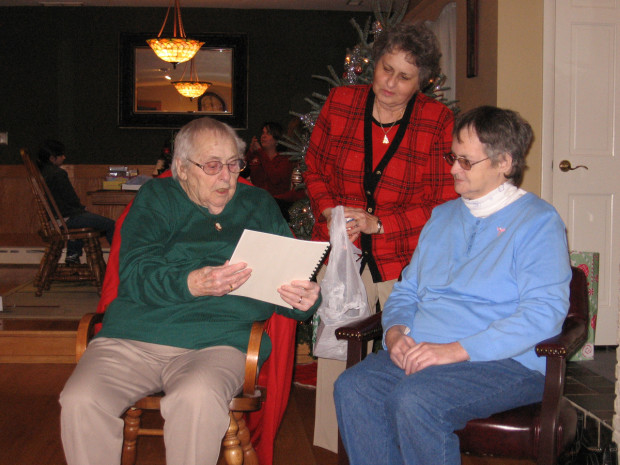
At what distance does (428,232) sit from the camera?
2078 millimetres

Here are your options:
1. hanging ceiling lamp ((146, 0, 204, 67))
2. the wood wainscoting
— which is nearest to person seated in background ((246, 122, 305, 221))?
hanging ceiling lamp ((146, 0, 204, 67))

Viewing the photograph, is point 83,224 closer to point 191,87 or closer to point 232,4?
point 191,87

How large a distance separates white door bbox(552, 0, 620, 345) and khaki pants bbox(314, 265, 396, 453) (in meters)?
2.05

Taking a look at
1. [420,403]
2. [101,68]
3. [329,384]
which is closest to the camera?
[420,403]

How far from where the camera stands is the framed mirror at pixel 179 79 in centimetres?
834

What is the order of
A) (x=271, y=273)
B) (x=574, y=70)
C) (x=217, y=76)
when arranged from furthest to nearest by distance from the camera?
(x=217, y=76) < (x=574, y=70) < (x=271, y=273)

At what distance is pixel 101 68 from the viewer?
333 inches

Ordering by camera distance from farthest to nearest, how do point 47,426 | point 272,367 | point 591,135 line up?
point 591,135
point 47,426
point 272,367

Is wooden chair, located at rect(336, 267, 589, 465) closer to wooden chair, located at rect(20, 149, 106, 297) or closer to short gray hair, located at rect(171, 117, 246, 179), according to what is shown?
short gray hair, located at rect(171, 117, 246, 179)

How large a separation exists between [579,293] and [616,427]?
2.18 feet

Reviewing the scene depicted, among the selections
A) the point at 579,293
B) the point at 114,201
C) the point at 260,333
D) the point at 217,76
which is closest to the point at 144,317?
the point at 260,333

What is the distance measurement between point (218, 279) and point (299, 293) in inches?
9.7

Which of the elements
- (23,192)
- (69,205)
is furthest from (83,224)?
(23,192)

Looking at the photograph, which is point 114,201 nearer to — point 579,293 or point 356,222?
point 356,222
